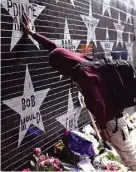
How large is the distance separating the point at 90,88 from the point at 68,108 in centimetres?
187

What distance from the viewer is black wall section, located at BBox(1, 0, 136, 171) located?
3.55 metres

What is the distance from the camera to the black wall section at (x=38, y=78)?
355cm

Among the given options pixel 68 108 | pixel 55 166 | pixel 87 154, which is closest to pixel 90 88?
pixel 55 166

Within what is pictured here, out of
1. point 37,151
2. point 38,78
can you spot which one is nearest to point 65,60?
point 38,78

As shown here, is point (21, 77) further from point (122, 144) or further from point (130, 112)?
point (130, 112)

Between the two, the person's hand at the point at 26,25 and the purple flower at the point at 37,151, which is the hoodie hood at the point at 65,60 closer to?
the person's hand at the point at 26,25

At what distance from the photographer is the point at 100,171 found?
4562mm

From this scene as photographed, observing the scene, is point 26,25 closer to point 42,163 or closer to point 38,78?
point 38,78

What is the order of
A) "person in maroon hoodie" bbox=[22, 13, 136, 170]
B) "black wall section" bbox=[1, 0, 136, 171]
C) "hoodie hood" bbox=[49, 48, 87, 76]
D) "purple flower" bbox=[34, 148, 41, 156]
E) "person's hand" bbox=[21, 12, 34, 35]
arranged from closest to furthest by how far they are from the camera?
"person in maroon hoodie" bbox=[22, 13, 136, 170], "hoodie hood" bbox=[49, 48, 87, 76], "black wall section" bbox=[1, 0, 136, 171], "person's hand" bbox=[21, 12, 34, 35], "purple flower" bbox=[34, 148, 41, 156]

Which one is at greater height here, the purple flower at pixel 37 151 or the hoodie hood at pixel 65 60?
the hoodie hood at pixel 65 60

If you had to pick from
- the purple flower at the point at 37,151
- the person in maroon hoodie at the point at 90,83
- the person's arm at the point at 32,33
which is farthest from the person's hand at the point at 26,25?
the purple flower at the point at 37,151

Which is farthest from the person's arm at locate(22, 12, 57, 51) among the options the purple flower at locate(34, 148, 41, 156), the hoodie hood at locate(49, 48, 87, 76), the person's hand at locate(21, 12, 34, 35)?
the purple flower at locate(34, 148, 41, 156)

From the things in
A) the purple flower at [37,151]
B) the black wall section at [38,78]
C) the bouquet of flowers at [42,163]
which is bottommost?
the bouquet of flowers at [42,163]

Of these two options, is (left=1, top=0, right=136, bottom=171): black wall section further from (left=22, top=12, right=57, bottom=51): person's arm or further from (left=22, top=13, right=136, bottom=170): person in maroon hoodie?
(left=22, top=13, right=136, bottom=170): person in maroon hoodie
